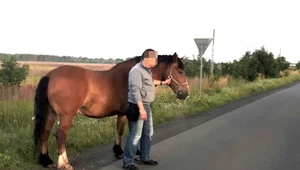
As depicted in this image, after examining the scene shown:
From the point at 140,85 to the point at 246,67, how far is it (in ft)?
95.9

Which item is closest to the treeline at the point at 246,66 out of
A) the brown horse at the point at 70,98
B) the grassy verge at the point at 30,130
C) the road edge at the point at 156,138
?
the grassy verge at the point at 30,130

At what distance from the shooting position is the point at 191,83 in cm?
2177

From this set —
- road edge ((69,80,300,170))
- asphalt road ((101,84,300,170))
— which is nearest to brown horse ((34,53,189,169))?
road edge ((69,80,300,170))

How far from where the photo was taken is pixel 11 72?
14.1 metres

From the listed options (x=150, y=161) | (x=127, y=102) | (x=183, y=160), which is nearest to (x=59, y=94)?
(x=127, y=102)

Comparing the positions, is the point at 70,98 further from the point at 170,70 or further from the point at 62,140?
the point at 170,70

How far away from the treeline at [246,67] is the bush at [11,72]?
1417 centimetres

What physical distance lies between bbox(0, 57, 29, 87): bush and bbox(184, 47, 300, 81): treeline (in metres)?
14.2

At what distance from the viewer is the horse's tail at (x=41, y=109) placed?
5.55 m

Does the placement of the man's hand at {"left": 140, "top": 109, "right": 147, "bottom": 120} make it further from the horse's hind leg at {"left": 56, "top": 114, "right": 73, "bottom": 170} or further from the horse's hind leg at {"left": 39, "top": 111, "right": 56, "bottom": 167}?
the horse's hind leg at {"left": 39, "top": 111, "right": 56, "bottom": 167}

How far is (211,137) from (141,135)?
2.90 m

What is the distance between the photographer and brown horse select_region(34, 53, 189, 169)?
543 cm

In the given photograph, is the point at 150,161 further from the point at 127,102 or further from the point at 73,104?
the point at 73,104

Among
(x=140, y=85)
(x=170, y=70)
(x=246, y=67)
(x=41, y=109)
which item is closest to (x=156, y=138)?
(x=170, y=70)
